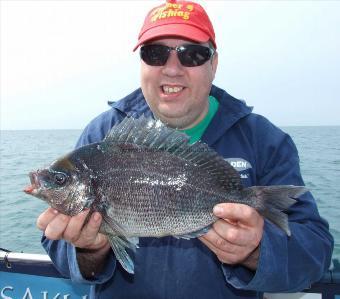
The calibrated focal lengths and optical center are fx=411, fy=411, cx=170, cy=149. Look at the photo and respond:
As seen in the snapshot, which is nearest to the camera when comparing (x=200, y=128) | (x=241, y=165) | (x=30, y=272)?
(x=241, y=165)

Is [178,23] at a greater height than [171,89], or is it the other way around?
[178,23]

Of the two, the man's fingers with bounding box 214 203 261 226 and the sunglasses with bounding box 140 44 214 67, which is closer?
the man's fingers with bounding box 214 203 261 226

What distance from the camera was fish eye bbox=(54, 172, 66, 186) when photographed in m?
2.69

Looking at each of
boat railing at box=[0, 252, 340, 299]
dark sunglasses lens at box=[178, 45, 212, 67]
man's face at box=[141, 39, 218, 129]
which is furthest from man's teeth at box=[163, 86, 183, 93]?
boat railing at box=[0, 252, 340, 299]

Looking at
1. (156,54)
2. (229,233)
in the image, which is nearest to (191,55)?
(156,54)

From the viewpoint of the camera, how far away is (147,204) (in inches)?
102

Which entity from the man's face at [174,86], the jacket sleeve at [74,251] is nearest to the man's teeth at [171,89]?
the man's face at [174,86]

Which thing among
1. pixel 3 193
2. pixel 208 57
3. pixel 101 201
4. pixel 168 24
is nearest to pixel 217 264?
pixel 101 201

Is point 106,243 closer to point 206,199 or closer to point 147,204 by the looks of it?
point 147,204

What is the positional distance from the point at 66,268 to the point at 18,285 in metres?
1.66

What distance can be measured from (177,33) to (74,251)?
191 cm

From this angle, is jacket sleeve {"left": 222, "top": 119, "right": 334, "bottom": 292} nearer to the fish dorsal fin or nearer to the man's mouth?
the fish dorsal fin

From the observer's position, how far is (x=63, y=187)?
2.67m

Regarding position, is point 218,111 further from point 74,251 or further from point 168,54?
point 74,251
